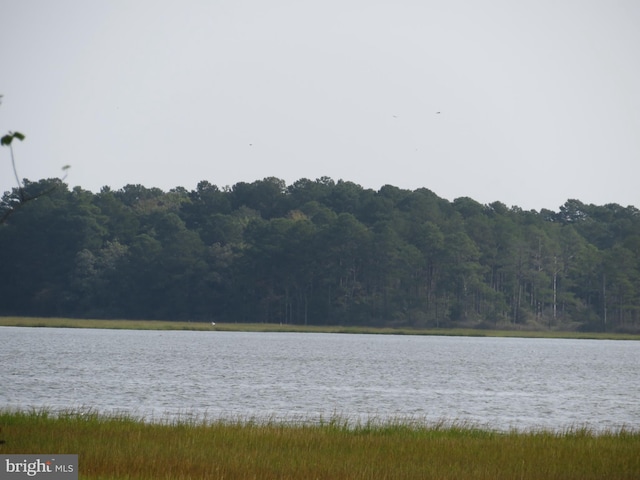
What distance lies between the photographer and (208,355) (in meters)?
72.5

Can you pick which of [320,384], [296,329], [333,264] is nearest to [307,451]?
[320,384]

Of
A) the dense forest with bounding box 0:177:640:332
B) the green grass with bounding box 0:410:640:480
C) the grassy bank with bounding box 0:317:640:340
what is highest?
the dense forest with bounding box 0:177:640:332

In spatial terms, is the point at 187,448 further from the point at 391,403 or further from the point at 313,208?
the point at 313,208

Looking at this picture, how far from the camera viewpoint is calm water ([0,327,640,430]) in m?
36.5

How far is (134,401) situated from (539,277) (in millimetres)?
105711

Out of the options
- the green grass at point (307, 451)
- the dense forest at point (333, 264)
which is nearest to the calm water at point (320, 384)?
the green grass at point (307, 451)

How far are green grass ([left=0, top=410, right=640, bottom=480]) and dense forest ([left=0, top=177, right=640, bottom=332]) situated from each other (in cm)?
10821

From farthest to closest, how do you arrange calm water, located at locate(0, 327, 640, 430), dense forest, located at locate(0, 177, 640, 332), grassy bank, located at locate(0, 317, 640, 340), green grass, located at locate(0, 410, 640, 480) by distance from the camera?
dense forest, located at locate(0, 177, 640, 332) < grassy bank, located at locate(0, 317, 640, 340) < calm water, located at locate(0, 327, 640, 430) < green grass, located at locate(0, 410, 640, 480)

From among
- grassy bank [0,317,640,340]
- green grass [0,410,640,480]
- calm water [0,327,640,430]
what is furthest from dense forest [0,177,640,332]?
green grass [0,410,640,480]

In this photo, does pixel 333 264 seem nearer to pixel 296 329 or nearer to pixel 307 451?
pixel 296 329

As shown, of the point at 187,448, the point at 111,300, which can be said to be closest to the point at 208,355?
the point at 187,448

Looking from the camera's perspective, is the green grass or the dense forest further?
the dense forest

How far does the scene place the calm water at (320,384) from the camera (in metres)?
36.5

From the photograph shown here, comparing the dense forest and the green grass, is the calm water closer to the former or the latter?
the green grass
